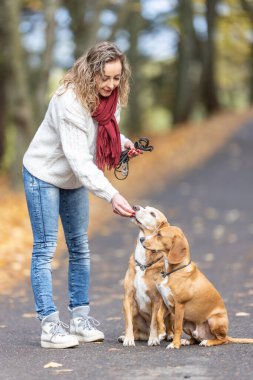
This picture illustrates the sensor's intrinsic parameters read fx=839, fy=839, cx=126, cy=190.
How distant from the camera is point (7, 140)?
3008 cm

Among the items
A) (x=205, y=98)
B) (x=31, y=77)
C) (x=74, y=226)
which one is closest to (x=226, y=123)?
(x=205, y=98)

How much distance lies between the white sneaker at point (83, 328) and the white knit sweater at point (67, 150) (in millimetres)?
1042

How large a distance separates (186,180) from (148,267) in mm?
14467

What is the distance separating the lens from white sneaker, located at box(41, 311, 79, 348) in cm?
635

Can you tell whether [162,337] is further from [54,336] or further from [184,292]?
[54,336]

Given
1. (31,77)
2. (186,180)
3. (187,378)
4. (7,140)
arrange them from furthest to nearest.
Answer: (7,140), (31,77), (186,180), (187,378)

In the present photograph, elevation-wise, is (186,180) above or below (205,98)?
below

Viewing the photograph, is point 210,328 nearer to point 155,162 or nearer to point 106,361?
point 106,361

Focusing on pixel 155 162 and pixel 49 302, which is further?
pixel 155 162

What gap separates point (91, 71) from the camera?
6.21 metres

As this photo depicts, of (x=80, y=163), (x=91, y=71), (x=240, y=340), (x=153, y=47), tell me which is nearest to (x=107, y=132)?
(x=80, y=163)

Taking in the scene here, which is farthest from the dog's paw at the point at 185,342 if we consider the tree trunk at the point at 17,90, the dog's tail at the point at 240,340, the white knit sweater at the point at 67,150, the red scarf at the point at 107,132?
the tree trunk at the point at 17,90

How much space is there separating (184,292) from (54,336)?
104cm

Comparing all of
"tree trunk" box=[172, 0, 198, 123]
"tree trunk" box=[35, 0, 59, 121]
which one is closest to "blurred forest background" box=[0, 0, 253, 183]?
"tree trunk" box=[172, 0, 198, 123]
